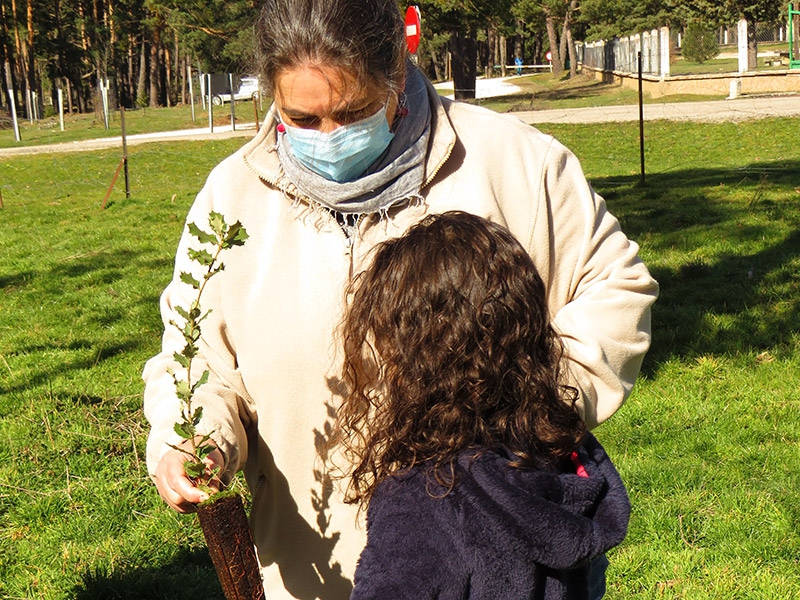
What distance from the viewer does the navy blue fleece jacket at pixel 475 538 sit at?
1.57m

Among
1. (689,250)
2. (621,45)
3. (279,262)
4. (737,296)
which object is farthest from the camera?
(621,45)

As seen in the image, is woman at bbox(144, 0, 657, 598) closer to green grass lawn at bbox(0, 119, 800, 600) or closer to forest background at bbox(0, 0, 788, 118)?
green grass lawn at bbox(0, 119, 800, 600)

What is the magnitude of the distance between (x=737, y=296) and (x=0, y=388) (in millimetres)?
4895

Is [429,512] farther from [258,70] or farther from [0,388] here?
[0,388]

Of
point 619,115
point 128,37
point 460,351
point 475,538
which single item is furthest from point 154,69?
point 475,538

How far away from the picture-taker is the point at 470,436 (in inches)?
→ 66.4

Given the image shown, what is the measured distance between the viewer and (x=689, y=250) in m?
8.12

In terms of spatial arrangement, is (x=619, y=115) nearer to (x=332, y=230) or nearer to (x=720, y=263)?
(x=720, y=263)

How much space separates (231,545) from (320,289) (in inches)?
21.6

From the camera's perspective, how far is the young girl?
1586 millimetres

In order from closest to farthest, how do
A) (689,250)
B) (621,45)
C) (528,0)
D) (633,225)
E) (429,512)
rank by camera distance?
(429,512) → (689,250) → (633,225) → (621,45) → (528,0)

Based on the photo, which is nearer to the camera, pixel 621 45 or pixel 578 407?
pixel 578 407

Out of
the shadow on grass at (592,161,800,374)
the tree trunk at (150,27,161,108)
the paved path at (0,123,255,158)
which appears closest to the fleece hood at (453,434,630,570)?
the shadow on grass at (592,161,800,374)

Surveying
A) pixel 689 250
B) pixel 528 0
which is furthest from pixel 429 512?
pixel 528 0
